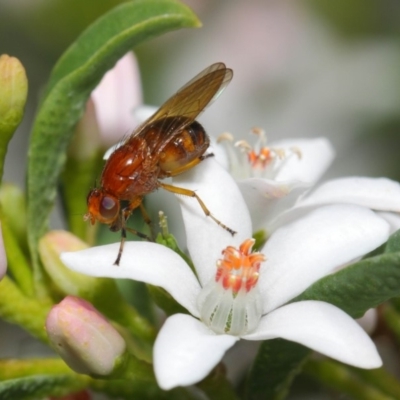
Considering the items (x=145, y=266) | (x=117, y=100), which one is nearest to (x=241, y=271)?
(x=145, y=266)

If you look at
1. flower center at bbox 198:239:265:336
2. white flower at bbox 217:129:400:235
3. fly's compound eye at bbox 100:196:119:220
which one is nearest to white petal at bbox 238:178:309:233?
white flower at bbox 217:129:400:235

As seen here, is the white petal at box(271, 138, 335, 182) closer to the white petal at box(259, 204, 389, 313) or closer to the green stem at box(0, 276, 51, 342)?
the white petal at box(259, 204, 389, 313)

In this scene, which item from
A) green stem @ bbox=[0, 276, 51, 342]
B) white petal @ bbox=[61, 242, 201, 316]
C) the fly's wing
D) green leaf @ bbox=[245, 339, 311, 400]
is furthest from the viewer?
the fly's wing

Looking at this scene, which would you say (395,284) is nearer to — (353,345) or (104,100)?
(353,345)

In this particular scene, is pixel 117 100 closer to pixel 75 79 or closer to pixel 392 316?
pixel 75 79

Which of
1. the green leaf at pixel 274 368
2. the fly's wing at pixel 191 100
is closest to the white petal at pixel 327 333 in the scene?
the green leaf at pixel 274 368
